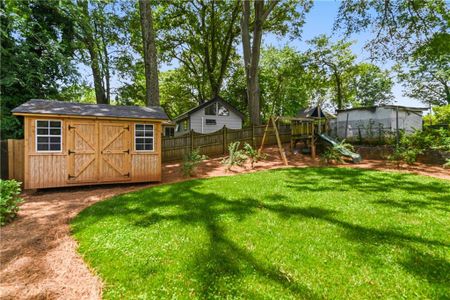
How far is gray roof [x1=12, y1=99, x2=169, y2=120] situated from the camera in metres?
7.88

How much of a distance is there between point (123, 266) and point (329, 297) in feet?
8.59

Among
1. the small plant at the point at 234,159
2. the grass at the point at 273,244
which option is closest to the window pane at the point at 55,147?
the grass at the point at 273,244

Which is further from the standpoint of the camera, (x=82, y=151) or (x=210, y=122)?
(x=210, y=122)

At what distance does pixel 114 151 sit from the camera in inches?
350

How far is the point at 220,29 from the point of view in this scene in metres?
23.6

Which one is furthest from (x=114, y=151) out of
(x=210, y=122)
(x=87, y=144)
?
(x=210, y=122)

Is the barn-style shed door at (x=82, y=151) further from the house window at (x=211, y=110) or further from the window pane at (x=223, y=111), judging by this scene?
the window pane at (x=223, y=111)

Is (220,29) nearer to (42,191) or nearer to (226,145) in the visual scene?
(226,145)

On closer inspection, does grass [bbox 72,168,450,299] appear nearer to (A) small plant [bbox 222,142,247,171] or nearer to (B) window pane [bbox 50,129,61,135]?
(B) window pane [bbox 50,129,61,135]

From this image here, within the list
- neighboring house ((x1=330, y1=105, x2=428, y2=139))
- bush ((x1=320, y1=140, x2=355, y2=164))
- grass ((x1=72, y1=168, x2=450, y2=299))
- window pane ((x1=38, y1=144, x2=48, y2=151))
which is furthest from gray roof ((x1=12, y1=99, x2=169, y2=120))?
neighboring house ((x1=330, y1=105, x2=428, y2=139))

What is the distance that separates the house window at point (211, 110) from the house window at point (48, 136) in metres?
15.4

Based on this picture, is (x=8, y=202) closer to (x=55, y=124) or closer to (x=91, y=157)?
(x=91, y=157)

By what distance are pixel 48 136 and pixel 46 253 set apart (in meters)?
5.53

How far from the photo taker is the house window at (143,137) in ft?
30.3
